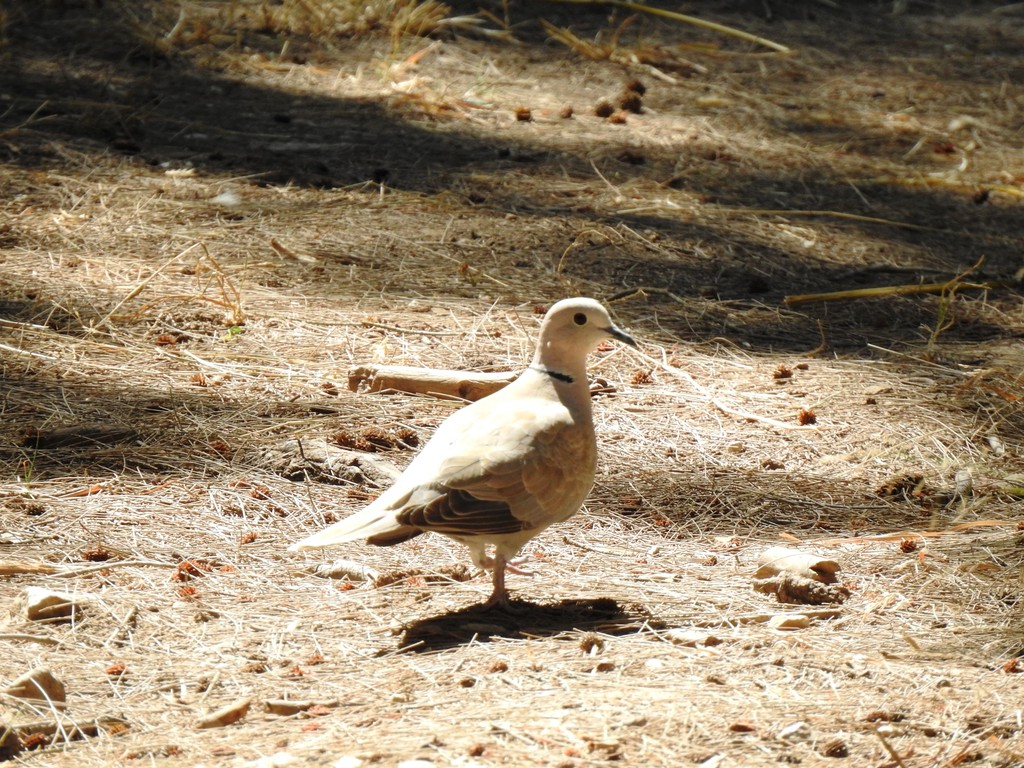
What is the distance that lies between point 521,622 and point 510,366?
1.87m

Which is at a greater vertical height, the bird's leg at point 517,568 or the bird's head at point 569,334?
the bird's head at point 569,334

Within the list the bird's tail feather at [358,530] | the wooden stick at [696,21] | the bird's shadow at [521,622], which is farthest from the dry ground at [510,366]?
the bird's tail feather at [358,530]

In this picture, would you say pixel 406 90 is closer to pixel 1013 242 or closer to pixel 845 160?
pixel 845 160

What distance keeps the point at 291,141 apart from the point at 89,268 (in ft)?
6.97

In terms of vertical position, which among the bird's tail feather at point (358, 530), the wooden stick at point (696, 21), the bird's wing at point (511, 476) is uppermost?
the wooden stick at point (696, 21)

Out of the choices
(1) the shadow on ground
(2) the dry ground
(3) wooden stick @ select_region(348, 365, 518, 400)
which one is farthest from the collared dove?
(1) the shadow on ground

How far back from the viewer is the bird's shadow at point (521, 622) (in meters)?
3.19

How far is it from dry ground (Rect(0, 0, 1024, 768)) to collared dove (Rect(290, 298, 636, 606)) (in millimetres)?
257

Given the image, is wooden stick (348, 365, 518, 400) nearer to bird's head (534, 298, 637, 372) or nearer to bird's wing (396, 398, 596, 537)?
bird's head (534, 298, 637, 372)

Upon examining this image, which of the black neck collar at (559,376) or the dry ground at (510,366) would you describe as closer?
the dry ground at (510,366)

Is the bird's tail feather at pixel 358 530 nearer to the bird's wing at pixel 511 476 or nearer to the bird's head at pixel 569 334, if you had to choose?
the bird's wing at pixel 511 476

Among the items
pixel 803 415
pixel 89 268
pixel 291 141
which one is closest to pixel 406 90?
pixel 291 141

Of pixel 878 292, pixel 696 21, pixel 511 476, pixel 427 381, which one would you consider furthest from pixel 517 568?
pixel 696 21

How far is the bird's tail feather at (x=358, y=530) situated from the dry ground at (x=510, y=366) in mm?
252
